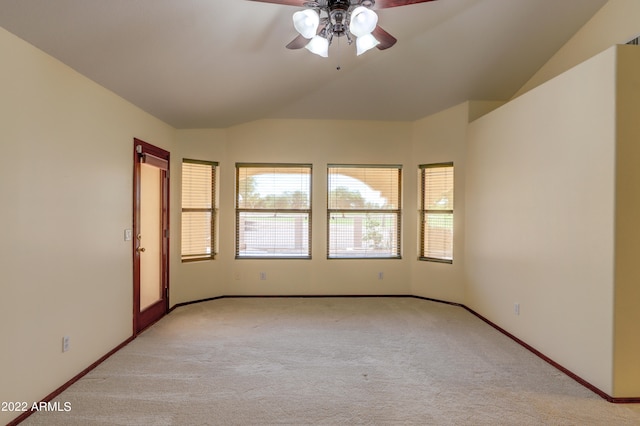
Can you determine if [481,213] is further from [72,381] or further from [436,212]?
[72,381]

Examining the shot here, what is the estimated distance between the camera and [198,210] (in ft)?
16.4

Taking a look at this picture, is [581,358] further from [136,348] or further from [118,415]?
[136,348]

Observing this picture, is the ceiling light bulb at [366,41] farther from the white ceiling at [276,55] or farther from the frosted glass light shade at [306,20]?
the white ceiling at [276,55]

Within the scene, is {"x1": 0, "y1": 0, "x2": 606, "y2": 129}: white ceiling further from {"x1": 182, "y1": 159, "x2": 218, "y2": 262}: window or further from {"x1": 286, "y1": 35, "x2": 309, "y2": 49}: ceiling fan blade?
{"x1": 182, "y1": 159, "x2": 218, "y2": 262}: window

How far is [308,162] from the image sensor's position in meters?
5.30

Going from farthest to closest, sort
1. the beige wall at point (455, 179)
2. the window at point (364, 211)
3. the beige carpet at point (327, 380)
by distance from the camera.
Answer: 1. the window at point (364, 211)
2. the beige wall at point (455, 179)
3. the beige carpet at point (327, 380)

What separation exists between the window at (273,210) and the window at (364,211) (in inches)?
15.2

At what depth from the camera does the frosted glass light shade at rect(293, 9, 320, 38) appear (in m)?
2.18

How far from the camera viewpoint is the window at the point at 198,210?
4.89 m

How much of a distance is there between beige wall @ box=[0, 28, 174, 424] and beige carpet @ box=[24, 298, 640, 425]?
A: 0.31m

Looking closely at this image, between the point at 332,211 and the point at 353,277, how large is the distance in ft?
3.48

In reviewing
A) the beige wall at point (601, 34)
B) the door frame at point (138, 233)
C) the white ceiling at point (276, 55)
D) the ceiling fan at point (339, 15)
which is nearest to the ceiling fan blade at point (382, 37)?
the ceiling fan at point (339, 15)

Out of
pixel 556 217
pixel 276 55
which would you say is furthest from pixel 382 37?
pixel 556 217

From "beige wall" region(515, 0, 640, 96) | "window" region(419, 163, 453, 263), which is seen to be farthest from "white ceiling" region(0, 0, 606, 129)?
"window" region(419, 163, 453, 263)
